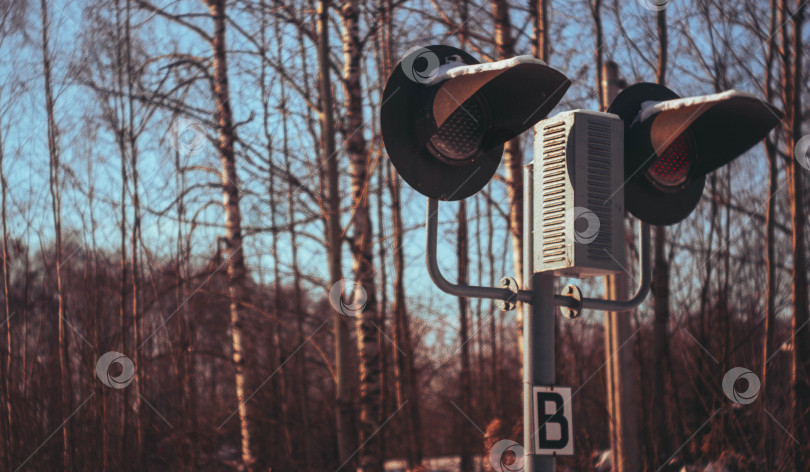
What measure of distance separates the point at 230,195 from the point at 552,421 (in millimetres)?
9186

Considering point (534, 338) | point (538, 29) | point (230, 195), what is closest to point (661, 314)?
point (538, 29)

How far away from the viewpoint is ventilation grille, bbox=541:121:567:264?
266 cm

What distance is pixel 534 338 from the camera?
8.93ft

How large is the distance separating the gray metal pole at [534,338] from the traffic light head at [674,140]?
0.43 m

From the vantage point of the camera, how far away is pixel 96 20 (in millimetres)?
9688

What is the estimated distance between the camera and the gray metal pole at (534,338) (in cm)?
263

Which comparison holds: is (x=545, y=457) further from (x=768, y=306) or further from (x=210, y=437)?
(x=768, y=306)

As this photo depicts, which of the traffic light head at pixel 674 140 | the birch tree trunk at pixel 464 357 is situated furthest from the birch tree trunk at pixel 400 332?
the traffic light head at pixel 674 140

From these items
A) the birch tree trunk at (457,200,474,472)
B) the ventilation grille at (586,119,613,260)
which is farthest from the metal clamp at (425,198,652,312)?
the birch tree trunk at (457,200,474,472)

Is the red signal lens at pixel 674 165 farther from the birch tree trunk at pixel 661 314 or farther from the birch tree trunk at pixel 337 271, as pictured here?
the birch tree trunk at pixel 661 314

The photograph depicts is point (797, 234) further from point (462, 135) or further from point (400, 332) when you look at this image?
point (462, 135)

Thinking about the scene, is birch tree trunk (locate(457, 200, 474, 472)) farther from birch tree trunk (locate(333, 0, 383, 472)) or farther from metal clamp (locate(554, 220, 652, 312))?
metal clamp (locate(554, 220, 652, 312))

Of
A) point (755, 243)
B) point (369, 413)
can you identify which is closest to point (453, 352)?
point (755, 243)

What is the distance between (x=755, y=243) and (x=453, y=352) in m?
6.14
